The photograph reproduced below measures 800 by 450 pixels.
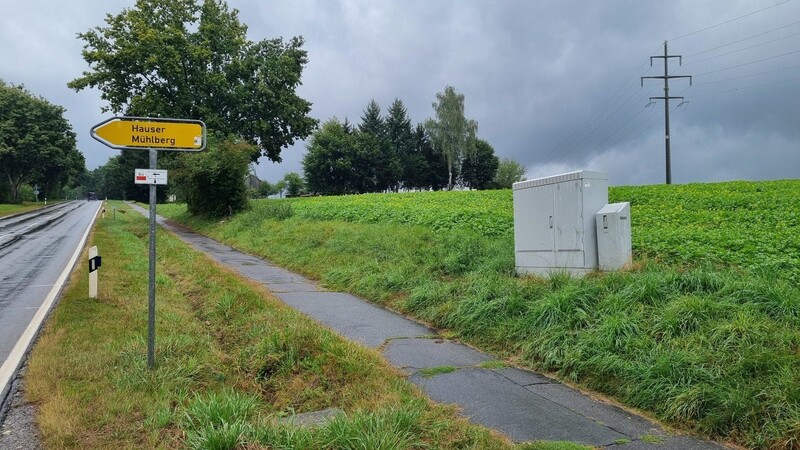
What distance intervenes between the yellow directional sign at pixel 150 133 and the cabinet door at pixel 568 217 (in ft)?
16.8

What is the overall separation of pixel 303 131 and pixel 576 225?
29.3m

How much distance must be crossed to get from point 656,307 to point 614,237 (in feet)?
5.90

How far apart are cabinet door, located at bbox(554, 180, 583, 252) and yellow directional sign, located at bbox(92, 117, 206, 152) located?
5113 mm

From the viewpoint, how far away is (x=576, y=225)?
25.5 ft

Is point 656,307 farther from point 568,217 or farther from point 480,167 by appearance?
point 480,167

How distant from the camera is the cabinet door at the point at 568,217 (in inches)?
304

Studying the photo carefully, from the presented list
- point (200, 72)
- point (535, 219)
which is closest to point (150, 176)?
point (535, 219)

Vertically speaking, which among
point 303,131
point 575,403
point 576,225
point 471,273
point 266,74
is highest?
point 266,74

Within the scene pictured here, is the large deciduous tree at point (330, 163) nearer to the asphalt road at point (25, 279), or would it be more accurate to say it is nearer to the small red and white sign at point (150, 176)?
the asphalt road at point (25, 279)

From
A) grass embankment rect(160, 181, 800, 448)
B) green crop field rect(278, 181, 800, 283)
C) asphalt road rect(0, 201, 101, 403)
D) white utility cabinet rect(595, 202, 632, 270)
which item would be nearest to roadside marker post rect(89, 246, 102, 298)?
asphalt road rect(0, 201, 101, 403)

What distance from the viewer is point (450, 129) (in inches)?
2699

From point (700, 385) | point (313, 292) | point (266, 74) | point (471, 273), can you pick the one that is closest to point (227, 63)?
point (266, 74)

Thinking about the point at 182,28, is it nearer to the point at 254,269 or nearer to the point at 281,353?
the point at 254,269

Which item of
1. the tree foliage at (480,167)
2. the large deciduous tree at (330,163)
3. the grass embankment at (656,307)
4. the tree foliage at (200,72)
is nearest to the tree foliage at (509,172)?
the tree foliage at (480,167)
